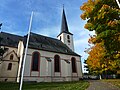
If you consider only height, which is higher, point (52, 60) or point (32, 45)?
point (32, 45)

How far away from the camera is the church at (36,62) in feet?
82.9

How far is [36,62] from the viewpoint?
88.1ft

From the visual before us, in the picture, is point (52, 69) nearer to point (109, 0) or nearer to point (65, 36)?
point (65, 36)

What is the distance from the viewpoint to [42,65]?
90.0 feet

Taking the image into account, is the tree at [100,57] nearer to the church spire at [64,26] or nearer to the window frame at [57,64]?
the window frame at [57,64]

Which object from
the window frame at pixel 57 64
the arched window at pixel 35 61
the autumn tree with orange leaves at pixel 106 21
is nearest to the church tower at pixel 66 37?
the window frame at pixel 57 64

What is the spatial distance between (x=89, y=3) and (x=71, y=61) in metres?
24.5

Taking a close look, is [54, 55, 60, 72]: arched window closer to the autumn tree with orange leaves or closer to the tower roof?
the tower roof

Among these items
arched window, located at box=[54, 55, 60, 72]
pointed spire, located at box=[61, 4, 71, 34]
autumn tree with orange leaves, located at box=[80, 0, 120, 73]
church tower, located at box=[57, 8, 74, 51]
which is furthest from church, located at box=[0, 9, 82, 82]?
autumn tree with orange leaves, located at box=[80, 0, 120, 73]

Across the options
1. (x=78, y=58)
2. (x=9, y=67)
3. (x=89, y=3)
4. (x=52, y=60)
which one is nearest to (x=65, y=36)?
(x=78, y=58)

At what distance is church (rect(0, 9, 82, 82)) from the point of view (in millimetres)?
25281

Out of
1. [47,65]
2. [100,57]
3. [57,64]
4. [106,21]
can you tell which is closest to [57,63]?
[57,64]

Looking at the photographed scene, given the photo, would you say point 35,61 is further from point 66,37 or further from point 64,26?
point 64,26

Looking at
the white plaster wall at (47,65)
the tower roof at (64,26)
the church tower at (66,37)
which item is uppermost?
the tower roof at (64,26)
